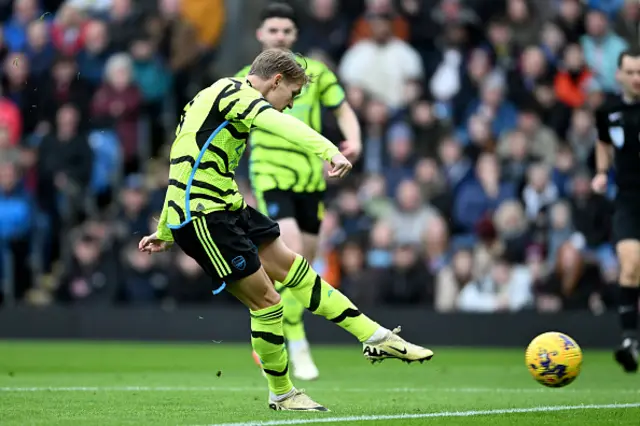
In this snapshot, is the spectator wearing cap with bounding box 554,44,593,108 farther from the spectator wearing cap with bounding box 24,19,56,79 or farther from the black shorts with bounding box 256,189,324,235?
the black shorts with bounding box 256,189,324,235

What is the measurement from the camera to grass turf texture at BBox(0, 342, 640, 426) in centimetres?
684

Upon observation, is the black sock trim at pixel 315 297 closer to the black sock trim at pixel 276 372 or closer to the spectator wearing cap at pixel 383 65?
the black sock trim at pixel 276 372

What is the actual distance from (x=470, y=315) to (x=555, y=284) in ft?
3.38

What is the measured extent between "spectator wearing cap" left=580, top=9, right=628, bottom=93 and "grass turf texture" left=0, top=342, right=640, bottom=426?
13.2 ft

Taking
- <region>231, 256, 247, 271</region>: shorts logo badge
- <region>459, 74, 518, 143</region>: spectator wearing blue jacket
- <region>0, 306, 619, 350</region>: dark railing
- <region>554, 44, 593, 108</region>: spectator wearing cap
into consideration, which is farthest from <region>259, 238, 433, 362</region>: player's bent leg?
<region>554, 44, 593, 108</region>: spectator wearing cap

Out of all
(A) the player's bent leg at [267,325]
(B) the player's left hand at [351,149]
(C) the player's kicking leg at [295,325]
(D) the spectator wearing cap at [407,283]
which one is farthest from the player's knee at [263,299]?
(D) the spectator wearing cap at [407,283]

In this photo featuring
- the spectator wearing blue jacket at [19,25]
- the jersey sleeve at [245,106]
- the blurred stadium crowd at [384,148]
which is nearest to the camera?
the jersey sleeve at [245,106]

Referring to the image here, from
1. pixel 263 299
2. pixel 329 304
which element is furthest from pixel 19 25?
pixel 263 299

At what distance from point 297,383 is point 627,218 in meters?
3.30

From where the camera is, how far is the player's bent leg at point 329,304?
725 centimetres

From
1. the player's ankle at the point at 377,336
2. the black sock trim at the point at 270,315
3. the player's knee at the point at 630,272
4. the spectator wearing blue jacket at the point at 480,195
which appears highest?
the black sock trim at the point at 270,315

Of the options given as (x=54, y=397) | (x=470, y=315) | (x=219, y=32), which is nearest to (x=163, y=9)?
(x=219, y=32)

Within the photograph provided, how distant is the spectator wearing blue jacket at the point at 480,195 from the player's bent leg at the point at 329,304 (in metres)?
8.26

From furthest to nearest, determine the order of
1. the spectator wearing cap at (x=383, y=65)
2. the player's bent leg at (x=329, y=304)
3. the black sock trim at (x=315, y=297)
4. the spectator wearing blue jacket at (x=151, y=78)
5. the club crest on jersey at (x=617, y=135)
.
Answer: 1. the spectator wearing blue jacket at (x=151, y=78)
2. the spectator wearing cap at (x=383, y=65)
3. the club crest on jersey at (x=617, y=135)
4. the black sock trim at (x=315, y=297)
5. the player's bent leg at (x=329, y=304)
